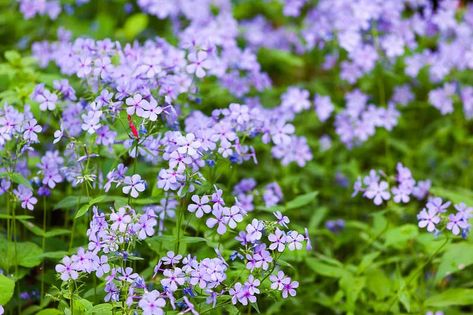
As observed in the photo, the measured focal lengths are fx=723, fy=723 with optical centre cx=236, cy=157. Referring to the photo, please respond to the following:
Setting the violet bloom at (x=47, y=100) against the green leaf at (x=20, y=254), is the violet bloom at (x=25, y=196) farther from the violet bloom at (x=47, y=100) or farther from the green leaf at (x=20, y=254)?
the violet bloom at (x=47, y=100)

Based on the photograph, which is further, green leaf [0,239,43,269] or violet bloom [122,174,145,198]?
green leaf [0,239,43,269]

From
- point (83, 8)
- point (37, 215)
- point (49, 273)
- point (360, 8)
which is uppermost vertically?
point (83, 8)

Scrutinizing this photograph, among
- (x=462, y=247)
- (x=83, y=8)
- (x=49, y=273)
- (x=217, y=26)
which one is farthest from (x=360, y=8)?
(x=49, y=273)

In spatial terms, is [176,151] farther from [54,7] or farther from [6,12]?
[6,12]

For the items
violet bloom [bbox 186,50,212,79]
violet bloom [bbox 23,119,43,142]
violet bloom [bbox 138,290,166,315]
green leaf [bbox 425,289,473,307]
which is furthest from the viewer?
violet bloom [bbox 186,50,212,79]

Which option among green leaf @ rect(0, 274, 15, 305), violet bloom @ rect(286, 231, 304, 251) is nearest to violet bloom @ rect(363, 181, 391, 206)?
violet bloom @ rect(286, 231, 304, 251)

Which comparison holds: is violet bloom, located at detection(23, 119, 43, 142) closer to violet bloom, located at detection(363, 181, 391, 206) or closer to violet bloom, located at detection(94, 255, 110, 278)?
violet bloom, located at detection(94, 255, 110, 278)

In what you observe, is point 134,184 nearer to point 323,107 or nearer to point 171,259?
point 171,259

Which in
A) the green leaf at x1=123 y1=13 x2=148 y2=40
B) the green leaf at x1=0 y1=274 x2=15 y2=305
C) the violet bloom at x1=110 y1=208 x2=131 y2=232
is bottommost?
the green leaf at x1=0 y1=274 x2=15 y2=305

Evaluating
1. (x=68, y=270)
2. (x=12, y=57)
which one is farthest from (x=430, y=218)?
(x=12, y=57)
